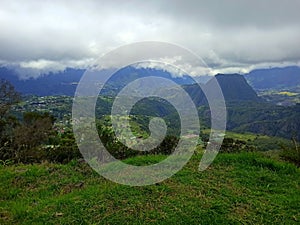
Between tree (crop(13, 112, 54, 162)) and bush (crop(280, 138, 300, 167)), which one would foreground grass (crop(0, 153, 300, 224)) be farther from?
tree (crop(13, 112, 54, 162))

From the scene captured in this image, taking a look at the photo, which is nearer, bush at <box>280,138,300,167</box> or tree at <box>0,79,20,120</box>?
bush at <box>280,138,300,167</box>

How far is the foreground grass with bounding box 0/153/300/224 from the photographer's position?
598 centimetres

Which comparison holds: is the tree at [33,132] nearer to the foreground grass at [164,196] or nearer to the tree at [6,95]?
the tree at [6,95]

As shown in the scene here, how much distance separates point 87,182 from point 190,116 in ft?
9.96

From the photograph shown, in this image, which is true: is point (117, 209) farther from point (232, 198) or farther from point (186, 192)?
point (232, 198)

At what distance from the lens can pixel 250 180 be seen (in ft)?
26.5

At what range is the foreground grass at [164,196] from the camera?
235 inches

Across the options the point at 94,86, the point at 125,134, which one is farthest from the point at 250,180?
the point at 125,134

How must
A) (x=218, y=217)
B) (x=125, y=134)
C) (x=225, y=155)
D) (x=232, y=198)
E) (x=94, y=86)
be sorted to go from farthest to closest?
(x=125, y=134), (x=225, y=155), (x=94, y=86), (x=232, y=198), (x=218, y=217)

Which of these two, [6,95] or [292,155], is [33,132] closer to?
[6,95]

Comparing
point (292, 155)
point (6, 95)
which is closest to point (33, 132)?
point (6, 95)

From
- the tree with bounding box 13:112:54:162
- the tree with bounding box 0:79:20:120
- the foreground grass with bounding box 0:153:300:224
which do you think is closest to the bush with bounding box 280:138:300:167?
the foreground grass with bounding box 0:153:300:224

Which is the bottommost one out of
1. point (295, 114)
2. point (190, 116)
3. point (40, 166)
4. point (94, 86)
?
point (295, 114)

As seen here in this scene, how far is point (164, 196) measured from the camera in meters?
6.79
